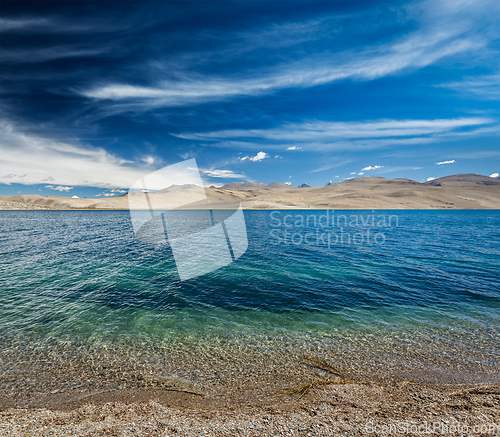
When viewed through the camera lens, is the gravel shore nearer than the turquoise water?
Yes

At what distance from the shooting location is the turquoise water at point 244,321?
777 cm

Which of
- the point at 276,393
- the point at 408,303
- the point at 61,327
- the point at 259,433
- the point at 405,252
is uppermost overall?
the point at 61,327

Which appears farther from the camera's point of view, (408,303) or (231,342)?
(408,303)

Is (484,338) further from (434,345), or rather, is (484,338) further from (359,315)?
(359,315)

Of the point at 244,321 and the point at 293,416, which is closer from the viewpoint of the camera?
the point at 293,416

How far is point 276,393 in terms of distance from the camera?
6.57 metres

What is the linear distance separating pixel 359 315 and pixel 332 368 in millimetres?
4812

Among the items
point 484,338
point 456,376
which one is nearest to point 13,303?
point 456,376

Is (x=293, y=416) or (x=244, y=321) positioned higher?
(x=293, y=416)

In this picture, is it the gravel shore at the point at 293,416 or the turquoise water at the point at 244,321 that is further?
the turquoise water at the point at 244,321

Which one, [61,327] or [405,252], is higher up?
[61,327]

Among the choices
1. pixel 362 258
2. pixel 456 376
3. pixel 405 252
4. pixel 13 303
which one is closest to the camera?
pixel 456 376

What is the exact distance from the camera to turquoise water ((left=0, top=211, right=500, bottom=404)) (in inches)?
306

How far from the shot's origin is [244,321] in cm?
1119
